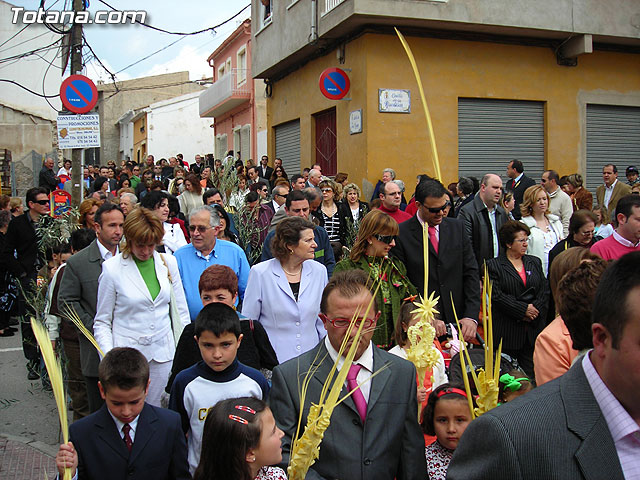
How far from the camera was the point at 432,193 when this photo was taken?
5.70m

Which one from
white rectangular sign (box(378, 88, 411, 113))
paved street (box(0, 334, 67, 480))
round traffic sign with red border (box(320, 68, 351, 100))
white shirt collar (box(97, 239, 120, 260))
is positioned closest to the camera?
white shirt collar (box(97, 239, 120, 260))

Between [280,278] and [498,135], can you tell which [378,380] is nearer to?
[280,278]

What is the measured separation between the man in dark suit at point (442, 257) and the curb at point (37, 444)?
3.54 m

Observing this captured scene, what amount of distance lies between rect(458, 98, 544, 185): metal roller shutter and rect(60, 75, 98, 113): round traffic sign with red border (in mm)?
8705

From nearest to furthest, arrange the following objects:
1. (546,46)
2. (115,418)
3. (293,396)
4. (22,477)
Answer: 1. (293,396)
2. (115,418)
3. (22,477)
4. (546,46)

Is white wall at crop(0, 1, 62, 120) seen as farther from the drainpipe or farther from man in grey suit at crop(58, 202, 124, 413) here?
man in grey suit at crop(58, 202, 124, 413)

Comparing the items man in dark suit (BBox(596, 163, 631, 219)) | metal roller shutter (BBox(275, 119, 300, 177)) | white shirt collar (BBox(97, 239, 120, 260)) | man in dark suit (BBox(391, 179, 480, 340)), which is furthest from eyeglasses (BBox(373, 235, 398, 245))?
metal roller shutter (BBox(275, 119, 300, 177))

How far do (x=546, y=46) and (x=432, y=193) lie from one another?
12.8m

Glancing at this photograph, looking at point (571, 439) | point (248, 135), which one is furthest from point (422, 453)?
point (248, 135)

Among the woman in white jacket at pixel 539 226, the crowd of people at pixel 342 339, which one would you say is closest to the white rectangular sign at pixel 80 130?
the crowd of people at pixel 342 339

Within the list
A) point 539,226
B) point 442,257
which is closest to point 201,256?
point 442,257

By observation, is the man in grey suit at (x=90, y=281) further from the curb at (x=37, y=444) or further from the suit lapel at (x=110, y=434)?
the suit lapel at (x=110, y=434)

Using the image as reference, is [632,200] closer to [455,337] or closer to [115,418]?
[455,337]

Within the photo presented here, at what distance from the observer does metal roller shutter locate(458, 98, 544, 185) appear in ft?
54.5
